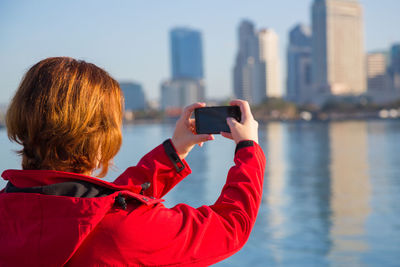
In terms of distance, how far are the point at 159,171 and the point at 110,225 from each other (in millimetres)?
365

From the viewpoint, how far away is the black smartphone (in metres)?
0.96

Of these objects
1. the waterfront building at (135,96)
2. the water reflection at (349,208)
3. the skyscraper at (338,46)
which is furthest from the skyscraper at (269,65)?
the water reflection at (349,208)

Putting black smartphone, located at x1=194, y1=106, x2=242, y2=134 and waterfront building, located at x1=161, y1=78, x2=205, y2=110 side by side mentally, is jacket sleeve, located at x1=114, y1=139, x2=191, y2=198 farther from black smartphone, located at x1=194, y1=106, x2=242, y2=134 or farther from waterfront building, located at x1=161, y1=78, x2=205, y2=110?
waterfront building, located at x1=161, y1=78, x2=205, y2=110

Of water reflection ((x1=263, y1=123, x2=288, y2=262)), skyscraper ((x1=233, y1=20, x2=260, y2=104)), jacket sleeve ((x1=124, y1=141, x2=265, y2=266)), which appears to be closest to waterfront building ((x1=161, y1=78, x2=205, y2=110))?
skyscraper ((x1=233, y1=20, x2=260, y2=104))

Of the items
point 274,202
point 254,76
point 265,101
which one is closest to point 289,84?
point 254,76

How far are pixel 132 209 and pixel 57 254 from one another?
129 millimetres

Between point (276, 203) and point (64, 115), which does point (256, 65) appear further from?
point (64, 115)

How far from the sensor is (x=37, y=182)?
772mm

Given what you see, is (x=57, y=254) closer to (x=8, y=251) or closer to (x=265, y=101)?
(x=8, y=251)

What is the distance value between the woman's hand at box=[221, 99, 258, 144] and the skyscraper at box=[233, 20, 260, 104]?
10753cm

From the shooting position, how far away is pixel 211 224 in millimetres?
792

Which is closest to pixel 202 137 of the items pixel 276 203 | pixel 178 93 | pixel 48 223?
pixel 48 223

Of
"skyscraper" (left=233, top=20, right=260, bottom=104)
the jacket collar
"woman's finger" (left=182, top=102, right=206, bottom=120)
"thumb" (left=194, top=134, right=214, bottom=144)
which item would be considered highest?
"skyscraper" (left=233, top=20, right=260, bottom=104)

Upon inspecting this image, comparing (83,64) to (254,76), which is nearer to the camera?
(83,64)
